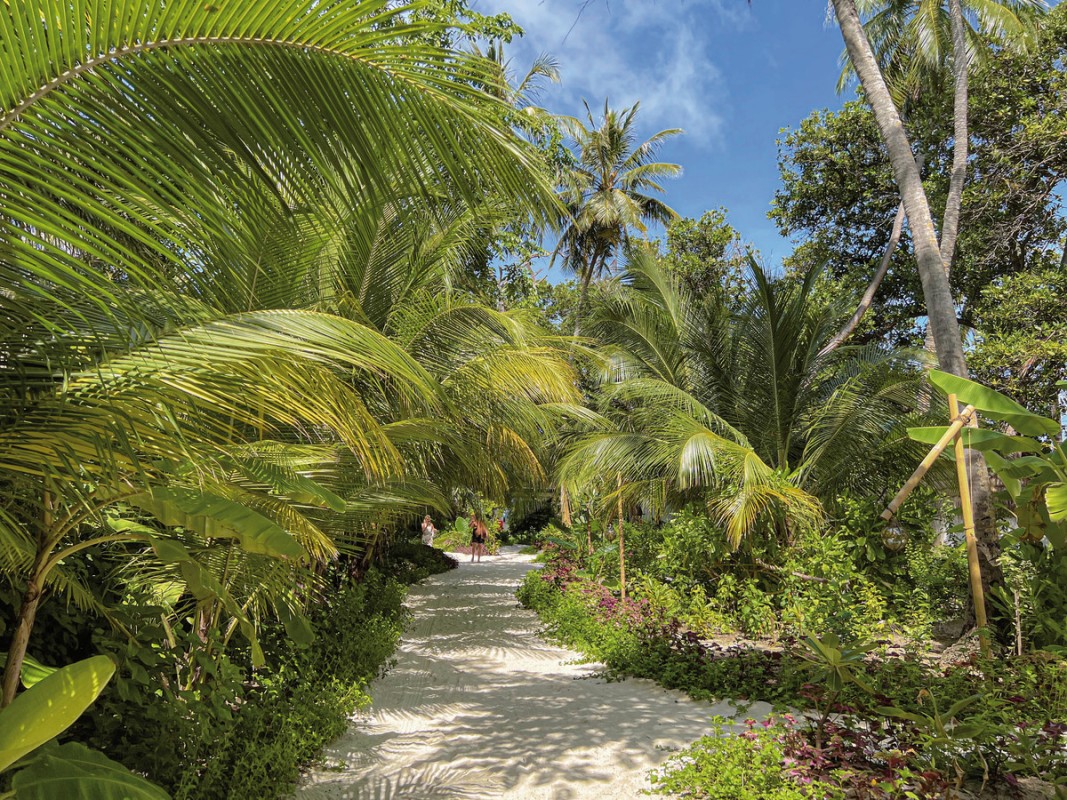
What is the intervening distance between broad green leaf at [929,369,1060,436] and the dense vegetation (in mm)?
50

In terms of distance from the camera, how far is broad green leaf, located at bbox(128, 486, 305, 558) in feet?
7.00

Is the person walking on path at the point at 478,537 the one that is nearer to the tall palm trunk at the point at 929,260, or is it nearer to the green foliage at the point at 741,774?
the tall palm trunk at the point at 929,260

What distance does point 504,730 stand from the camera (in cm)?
482

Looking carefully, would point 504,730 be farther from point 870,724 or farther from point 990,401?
point 990,401

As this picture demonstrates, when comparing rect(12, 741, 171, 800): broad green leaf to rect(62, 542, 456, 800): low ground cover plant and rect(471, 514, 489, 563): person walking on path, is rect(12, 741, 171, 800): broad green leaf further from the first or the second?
rect(471, 514, 489, 563): person walking on path

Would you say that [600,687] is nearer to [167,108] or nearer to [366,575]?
[366,575]

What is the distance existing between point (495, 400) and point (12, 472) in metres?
5.31

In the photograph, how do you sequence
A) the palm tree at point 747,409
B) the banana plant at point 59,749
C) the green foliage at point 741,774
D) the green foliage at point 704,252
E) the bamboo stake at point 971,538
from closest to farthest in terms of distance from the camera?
the banana plant at point 59,749 < the green foliage at point 741,774 < the bamboo stake at point 971,538 < the palm tree at point 747,409 < the green foliage at point 704,252

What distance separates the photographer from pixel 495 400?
7.11m

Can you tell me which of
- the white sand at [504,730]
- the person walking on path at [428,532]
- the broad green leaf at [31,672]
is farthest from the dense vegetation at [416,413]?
the person walking on path at [428,532]

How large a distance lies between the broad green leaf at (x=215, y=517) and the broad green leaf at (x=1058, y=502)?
4500mm

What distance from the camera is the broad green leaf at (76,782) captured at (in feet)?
5.84

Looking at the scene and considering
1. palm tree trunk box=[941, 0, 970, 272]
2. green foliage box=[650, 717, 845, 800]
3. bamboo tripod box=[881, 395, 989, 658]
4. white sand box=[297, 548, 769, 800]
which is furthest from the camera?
palm tree trunk box=[941, 0, 970, 272]

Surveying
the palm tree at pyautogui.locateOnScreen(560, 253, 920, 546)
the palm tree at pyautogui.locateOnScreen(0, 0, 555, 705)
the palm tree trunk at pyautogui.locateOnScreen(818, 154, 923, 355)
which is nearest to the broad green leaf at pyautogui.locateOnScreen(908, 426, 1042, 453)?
the palm tree at pyautogui.locateOnScreen(560, 253, 920, 546)
